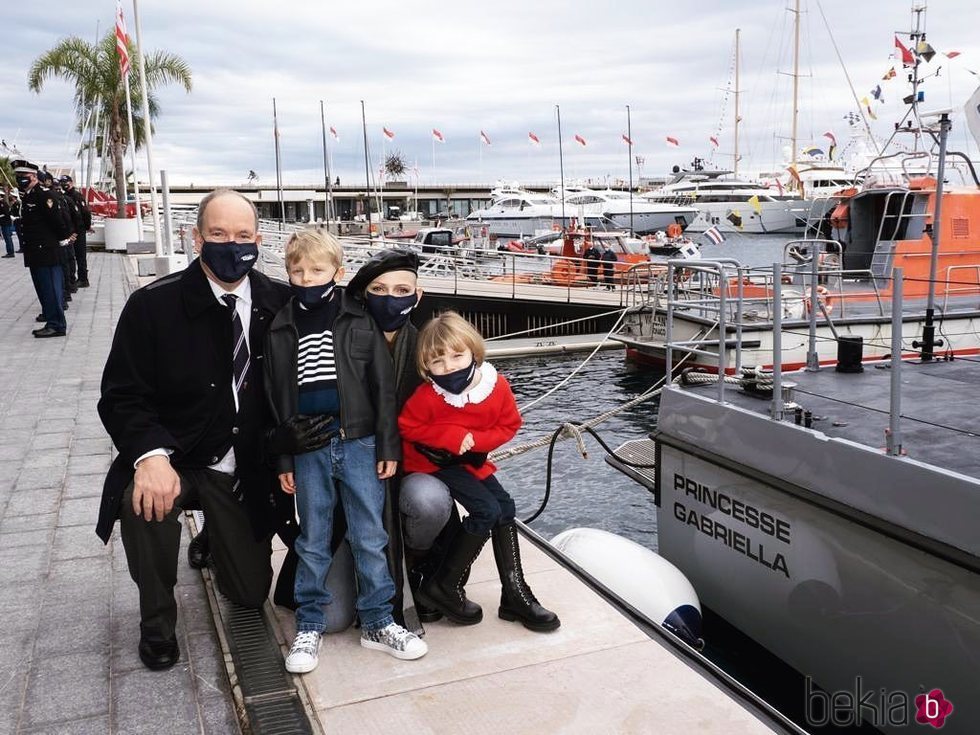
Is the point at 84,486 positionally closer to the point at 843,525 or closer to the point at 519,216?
the point at 843,525

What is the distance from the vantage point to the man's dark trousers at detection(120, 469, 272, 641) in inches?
136

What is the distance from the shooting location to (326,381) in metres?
3.52

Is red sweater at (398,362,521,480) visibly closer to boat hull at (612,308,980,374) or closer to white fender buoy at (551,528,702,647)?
white fender buoy at (551,528,702,647)

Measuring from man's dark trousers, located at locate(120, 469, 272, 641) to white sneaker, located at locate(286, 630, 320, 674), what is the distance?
0.42 meters

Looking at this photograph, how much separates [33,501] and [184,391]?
2.74 m

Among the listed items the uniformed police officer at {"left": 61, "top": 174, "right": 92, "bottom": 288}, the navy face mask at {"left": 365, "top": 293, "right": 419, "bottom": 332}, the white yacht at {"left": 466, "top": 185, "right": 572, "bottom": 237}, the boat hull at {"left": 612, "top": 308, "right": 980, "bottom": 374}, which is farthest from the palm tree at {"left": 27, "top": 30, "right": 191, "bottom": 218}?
the white yacht at {"left": 466, "top": 185, "right": 572, "bottom": 237}

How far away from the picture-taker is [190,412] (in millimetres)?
3570

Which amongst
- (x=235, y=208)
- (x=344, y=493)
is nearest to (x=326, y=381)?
(x=344, y=493)

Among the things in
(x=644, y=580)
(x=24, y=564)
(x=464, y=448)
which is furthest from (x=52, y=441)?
(x=644, y=580)

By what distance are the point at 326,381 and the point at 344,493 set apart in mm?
508

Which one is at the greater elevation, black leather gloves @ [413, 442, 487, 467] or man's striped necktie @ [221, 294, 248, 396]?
man's striped necktie @ [221, 294, 248, 396]

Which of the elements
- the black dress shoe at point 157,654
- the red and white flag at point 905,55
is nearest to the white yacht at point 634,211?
the red and white flag at point 905,55

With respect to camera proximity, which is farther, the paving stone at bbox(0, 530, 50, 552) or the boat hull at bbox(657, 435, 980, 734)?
the paving stone at bbox(0, 530, 50, 552)

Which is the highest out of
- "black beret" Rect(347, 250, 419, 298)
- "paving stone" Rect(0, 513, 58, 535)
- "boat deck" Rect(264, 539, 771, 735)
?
"black beret" Rect(347, 250, 419, 298)
